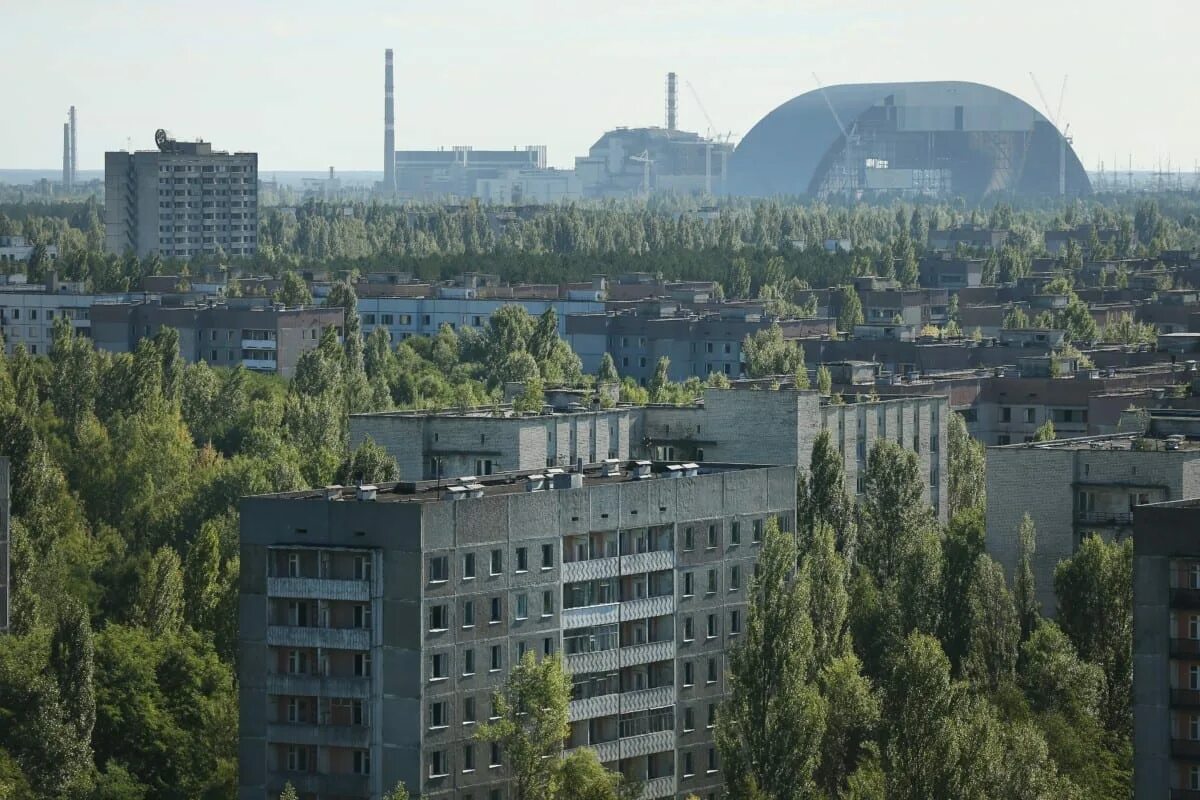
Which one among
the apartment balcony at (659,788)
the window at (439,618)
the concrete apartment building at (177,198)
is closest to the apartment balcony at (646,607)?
the apartment balcony at (659,788)

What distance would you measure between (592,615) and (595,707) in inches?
44.7

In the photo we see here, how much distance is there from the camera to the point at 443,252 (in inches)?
6107

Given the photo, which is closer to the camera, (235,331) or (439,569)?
(439,569)

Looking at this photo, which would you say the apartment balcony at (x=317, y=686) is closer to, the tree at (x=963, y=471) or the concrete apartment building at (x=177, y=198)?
the tree at (x=963, y=471)

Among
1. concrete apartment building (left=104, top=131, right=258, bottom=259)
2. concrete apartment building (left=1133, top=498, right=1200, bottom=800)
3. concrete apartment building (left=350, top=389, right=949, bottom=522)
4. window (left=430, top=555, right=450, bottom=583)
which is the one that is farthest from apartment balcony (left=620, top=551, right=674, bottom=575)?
concrete apartment building (left=104, top=131, right=258, bottom=259)

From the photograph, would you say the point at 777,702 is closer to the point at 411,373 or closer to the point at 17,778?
the point at 17,778

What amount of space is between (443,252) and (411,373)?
211ft

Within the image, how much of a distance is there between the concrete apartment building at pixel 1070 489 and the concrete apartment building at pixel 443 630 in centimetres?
1100

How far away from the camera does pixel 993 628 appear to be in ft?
143

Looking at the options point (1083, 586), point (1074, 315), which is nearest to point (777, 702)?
point (1083, 586)

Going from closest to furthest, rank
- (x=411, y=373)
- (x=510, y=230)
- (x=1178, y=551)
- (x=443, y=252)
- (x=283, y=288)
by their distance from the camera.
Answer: (x=1178, y=551) → (x=411, y=373) → (x=283, y=288) → (x=443, y=252) → (x=510, y=230)

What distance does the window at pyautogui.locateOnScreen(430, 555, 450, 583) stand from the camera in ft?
115

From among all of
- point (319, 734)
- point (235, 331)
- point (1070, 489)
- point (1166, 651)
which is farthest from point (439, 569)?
point (235, 331)

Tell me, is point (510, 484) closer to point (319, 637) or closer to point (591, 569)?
point (591, 569)
